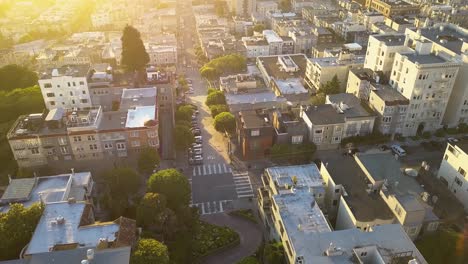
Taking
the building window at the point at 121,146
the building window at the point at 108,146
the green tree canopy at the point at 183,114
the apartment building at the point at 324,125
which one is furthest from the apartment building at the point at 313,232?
the green tree canopy at the point at 183,114

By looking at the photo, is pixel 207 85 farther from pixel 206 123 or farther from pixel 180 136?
pixel 180 136

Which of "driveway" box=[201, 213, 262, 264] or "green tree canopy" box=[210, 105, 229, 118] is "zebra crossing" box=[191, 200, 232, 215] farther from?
"green tree canopy" box=[210, 105, 229, 118]

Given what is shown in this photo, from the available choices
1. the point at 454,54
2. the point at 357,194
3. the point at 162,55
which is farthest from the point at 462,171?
the point at 162,55

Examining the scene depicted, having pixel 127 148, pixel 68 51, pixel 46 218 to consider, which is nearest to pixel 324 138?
pixel 127 148

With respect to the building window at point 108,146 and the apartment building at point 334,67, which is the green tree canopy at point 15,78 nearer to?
the building window at point 108,146

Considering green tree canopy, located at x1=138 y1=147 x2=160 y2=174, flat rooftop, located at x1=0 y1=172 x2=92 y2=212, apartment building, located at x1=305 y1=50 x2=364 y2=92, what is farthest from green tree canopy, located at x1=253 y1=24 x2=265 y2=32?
flat rooftop, located at x1=0 y1=172 x2=92 y2=212
